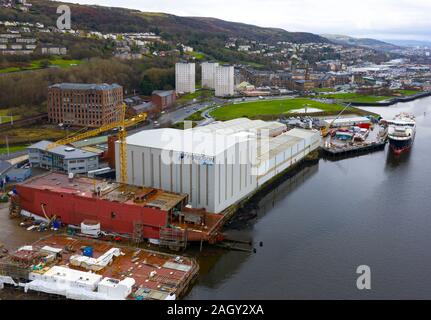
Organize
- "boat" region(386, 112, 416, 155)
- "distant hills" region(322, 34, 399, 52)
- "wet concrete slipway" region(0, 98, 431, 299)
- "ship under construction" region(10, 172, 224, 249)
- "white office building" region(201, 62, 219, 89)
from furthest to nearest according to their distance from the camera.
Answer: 1. "distant hills" region(322, 34, 399, 52)
2. "white office building" region(201, 62, 219, 89)
3. "boat" region(386, 112, 416, 155)
4. "ship under construction" region(10, 172, 224, 249)
5. "wet concrete slipway" region(0, 98, 431, 299)

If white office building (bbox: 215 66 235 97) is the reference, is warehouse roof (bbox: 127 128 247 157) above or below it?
below

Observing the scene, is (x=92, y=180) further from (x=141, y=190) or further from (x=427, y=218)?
(x=427, y=218)

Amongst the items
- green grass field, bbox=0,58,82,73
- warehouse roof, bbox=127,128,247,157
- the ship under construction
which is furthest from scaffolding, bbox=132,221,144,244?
green grass field, bbox=0,58,82,73

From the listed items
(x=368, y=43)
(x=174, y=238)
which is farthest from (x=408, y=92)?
(x=368, y=43)

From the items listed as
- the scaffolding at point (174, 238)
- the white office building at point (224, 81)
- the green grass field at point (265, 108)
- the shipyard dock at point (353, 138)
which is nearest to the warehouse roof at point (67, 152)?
the scaffolding at point (174, 238)

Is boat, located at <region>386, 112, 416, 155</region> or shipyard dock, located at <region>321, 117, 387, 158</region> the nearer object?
shipyard dock, located at <region>321, 117, 387, 158</region>

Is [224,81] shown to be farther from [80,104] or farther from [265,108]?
[80,104]

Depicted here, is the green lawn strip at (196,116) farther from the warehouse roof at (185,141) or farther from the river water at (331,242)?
the warehouse roof at (185,141)

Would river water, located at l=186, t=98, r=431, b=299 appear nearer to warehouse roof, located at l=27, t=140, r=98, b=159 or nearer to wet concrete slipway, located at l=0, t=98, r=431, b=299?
wet concrete slipway, located at l=0, t=98, r=431, b=299
